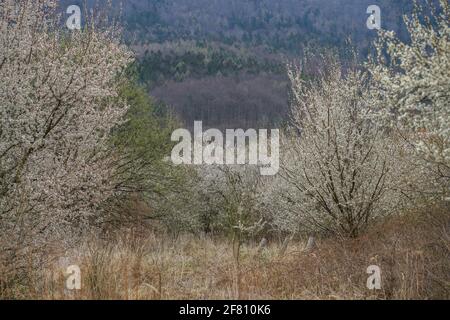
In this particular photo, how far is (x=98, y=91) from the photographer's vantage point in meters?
7.70

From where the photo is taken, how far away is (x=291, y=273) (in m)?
7.21

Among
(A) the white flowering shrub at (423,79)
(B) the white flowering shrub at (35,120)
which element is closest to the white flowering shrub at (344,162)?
(A) the white flowering shrub at (423,79)

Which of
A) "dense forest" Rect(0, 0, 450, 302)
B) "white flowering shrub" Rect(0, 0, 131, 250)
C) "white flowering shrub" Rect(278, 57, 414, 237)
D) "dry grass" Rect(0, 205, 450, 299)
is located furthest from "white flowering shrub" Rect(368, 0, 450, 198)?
"white flowering shrub" Rect(0, 0, 131, 250)

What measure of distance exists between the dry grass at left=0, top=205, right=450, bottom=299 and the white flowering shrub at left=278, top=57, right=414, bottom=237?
0.74 m

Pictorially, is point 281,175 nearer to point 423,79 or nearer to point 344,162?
point 344,162

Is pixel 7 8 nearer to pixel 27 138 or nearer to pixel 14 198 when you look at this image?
pixel 27 138

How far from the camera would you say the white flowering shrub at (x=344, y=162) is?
9.12 metres

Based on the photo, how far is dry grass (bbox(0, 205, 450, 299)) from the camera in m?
5.51

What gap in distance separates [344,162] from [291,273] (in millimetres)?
2982

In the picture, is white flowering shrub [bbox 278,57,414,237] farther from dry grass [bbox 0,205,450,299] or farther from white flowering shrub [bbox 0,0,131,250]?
white flowering shrub [bbox 0,0,131,250]

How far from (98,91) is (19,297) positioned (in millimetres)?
3607

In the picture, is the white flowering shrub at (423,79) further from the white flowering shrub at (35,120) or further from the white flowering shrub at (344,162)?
the white flowering shrub at (35,120)

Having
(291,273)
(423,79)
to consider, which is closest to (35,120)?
(291,273)

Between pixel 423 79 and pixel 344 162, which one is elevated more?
pixel 423 79
